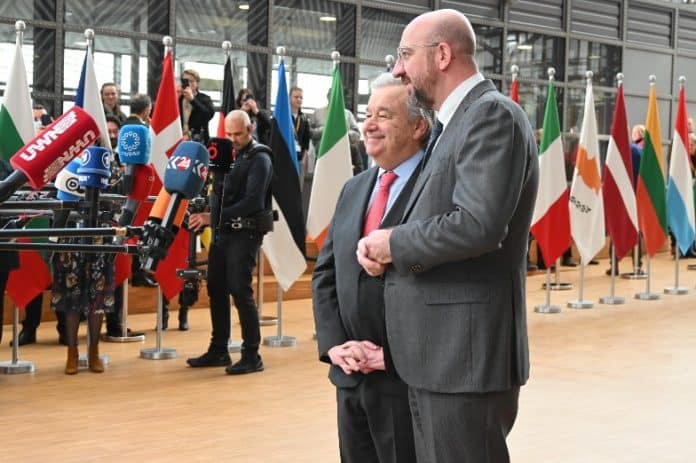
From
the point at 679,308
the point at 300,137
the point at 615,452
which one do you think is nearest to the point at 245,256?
the point at 615,452

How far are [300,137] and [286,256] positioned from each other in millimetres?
2556

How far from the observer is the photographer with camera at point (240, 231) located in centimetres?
640

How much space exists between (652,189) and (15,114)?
6.22 m

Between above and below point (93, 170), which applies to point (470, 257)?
below

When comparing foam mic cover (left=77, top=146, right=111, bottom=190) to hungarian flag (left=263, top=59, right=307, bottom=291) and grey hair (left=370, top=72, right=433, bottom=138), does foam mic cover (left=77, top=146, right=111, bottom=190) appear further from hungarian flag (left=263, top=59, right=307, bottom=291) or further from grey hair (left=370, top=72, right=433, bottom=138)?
hungarian flag (left=263, top=59, right=307, bottom=291)

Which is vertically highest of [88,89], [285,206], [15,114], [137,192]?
[88,89]

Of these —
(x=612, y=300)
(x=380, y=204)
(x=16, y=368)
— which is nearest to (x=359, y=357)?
(x=380, y=204)

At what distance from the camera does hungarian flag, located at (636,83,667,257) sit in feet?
33.5

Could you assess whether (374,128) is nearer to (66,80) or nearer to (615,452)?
(615,452)

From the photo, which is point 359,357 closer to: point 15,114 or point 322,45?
point 15,114

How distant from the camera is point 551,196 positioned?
9.33 meters

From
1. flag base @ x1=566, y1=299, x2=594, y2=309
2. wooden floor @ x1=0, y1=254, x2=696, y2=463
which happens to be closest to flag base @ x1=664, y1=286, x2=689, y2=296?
flag base @ x1=566, y1=299, x2=594, y2=309

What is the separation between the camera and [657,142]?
1025cm

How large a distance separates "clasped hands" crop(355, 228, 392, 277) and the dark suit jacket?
361mm
